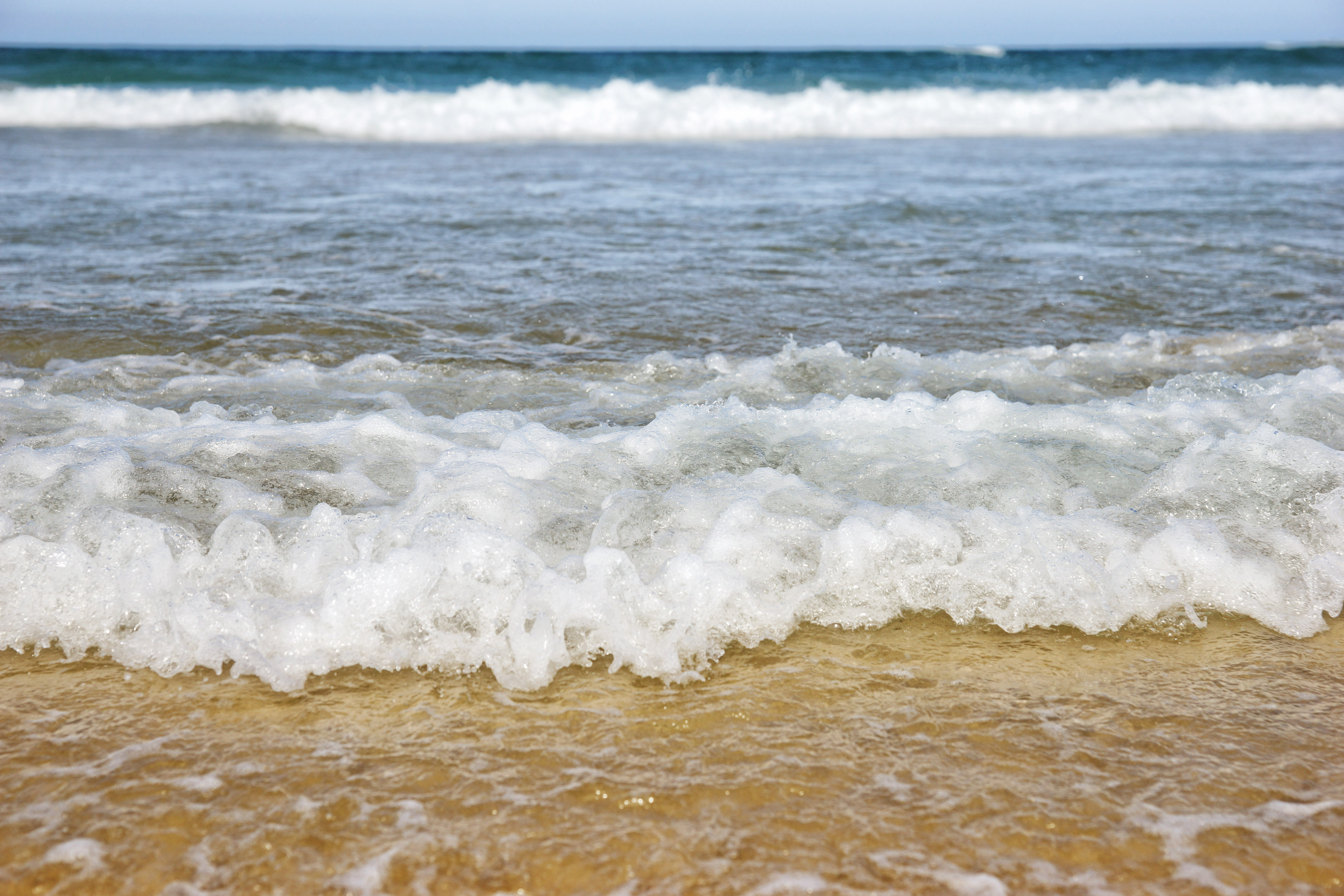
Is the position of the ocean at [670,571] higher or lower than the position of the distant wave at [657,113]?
lower

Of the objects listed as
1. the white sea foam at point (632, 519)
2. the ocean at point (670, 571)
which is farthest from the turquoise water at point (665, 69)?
the white sea foam at point (632, 519)

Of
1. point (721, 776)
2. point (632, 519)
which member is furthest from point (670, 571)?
point (721, 776)

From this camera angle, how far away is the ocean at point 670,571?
140cm

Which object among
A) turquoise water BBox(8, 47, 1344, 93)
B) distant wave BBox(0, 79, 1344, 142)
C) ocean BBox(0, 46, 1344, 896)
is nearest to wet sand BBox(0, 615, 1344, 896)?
ocean BBox(0, 46, 1344, 896)

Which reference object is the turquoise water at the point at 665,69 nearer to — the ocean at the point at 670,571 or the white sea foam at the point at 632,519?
the ocean at the point at 670,571

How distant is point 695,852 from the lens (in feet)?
4.44

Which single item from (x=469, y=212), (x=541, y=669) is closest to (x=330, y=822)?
(x=541, y=669)

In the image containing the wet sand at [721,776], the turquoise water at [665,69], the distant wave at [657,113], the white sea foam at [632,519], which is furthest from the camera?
the turquoise water at [665,69]

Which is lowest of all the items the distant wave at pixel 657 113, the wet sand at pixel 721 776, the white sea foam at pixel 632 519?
the wet sand at pixel 721 776

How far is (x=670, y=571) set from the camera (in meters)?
1.97

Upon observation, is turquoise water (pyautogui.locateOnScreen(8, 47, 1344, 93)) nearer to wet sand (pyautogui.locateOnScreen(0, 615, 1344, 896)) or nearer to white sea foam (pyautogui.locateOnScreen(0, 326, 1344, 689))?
white sea foam (pyautogui.locateOnScreen(0, 326, 1344, 689))

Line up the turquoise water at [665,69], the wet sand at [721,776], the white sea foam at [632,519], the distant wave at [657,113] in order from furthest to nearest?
the turquoise water at [665,69]
the distant wave at [657,113]
the white sea foam at [632,519]
the wet sand at [721,776]

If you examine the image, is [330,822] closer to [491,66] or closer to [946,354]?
Answer: [946,354]

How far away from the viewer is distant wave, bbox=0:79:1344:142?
15.0 m
